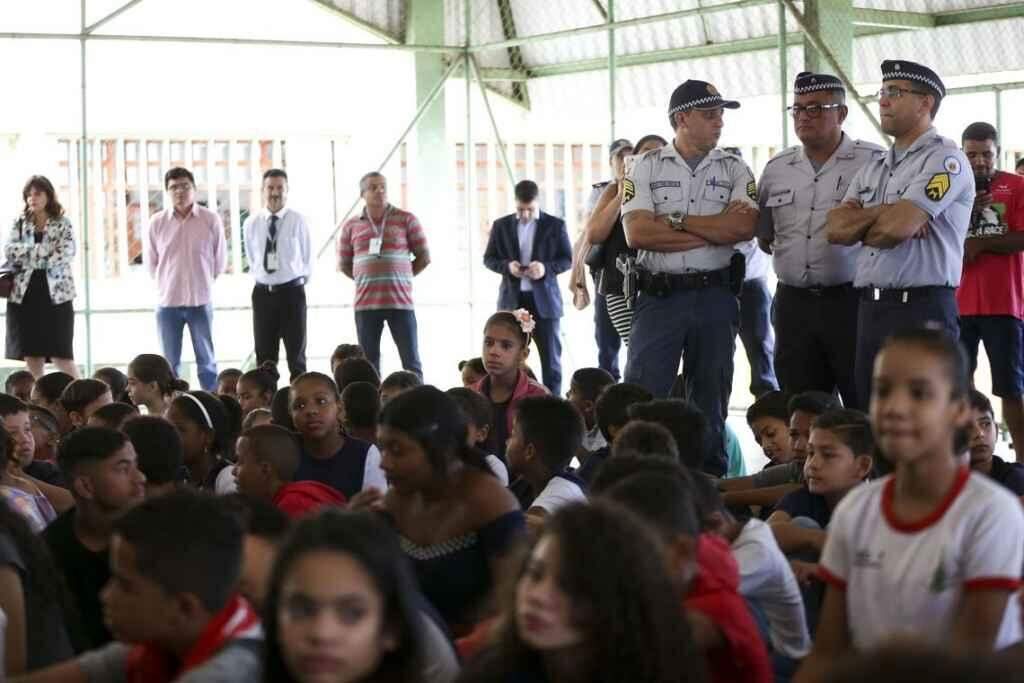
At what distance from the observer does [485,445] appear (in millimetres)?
6137

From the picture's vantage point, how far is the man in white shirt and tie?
10.6 m

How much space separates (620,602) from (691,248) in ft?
12.7

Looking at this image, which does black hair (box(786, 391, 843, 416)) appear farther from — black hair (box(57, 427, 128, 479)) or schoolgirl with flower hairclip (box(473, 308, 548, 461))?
black hair (box(57, 427, 128, 479))

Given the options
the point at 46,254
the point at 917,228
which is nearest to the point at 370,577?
the point at 917,228

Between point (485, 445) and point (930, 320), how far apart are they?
1647mm

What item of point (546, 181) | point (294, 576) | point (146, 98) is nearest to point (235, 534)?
point (294, 576)

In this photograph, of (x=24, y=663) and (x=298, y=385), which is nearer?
(x=24, y=663)

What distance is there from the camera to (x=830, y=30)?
9.11m

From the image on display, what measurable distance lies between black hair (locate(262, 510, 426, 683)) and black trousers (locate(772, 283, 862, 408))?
3.61 meters

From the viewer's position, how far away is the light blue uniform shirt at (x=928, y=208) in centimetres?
575

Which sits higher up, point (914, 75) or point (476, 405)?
point (914, 75)

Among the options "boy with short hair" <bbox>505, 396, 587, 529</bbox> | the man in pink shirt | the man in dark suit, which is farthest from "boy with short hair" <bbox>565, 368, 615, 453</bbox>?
the man in pink shirt

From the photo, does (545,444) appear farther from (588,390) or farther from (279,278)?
(279,278)

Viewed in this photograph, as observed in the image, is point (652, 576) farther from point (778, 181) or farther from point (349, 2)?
point (349, 2)
